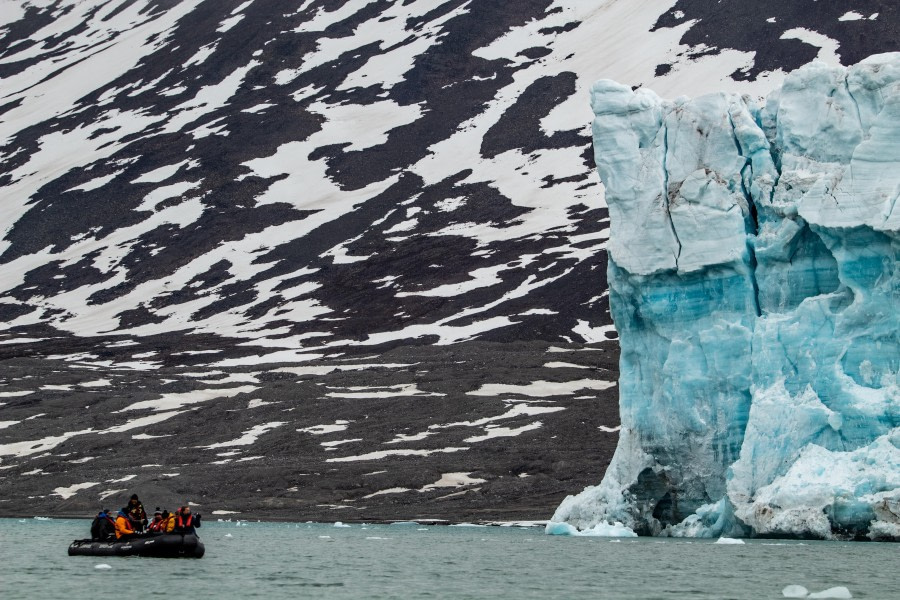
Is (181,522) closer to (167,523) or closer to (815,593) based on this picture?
(167,523)

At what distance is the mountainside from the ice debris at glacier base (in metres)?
20.7

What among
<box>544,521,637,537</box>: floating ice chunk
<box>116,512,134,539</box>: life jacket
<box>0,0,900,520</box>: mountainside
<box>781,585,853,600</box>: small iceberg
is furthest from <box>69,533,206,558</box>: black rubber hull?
<box>0,0,900,520</box>: mountainside

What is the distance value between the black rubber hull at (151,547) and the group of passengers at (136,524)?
9.4 inches

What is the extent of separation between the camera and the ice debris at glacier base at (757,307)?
37.9m

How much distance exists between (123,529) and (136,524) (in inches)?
26.5

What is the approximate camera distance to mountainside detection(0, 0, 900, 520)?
76125mm

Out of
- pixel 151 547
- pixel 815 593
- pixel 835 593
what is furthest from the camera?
pixel 151 547

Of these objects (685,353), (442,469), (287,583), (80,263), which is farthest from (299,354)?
(287,583)

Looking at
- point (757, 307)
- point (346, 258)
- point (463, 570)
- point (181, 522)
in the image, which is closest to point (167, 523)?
point (181, 522)

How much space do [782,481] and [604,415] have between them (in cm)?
4336

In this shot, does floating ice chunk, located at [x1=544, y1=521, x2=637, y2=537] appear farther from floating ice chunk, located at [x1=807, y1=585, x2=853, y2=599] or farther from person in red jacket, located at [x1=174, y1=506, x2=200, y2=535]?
floating ice chunk, located at [x1=807, y1=585, x2=853, y2=599]

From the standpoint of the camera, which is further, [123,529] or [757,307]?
[757,307]

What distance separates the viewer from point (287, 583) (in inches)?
1180

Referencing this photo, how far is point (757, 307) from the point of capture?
42.0 meters
